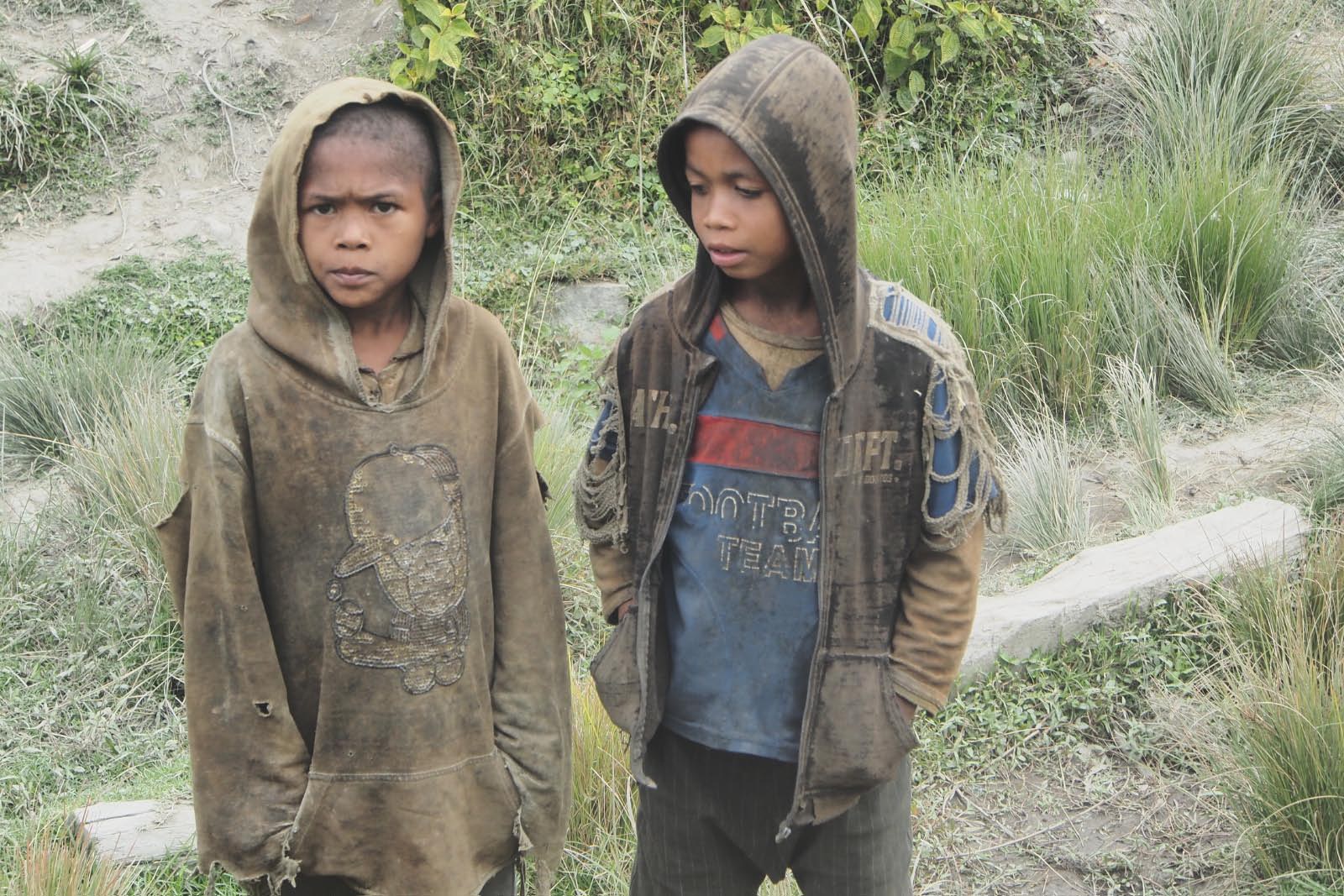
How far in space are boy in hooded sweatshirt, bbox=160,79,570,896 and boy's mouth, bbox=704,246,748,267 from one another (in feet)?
1.44

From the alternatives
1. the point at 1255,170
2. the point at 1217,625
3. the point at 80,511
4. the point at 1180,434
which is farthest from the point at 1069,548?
the point at 80,511

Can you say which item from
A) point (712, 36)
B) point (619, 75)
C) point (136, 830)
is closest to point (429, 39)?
point (619, 75)

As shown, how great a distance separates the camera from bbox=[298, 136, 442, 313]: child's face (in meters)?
2.11

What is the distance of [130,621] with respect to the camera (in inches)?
174

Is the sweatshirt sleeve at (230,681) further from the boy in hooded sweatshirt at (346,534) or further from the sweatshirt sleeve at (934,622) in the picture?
the sweatshirt sleeve at (934,622)

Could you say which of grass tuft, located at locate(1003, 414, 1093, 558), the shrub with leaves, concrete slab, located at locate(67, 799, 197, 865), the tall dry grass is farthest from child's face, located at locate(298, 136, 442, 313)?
the shrub with leaves

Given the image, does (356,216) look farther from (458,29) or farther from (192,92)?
(192,92)

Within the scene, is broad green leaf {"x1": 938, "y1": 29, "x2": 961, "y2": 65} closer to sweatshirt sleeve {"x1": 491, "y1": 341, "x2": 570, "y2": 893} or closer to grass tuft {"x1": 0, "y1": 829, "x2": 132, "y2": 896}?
sweatshirt sleeve {"x1": 491, "y1": 341, "x2": 570, "y2": 893}

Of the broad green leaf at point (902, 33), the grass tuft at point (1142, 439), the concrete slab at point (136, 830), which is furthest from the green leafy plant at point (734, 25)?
the concrete slab at point (136, 830)

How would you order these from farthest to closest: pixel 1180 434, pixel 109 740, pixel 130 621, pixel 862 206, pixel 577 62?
pixel 577 62, pixel 862 206, pixel 1180 434, pixel 130 621, pixel 109 740

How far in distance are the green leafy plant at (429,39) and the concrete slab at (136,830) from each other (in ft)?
13.8

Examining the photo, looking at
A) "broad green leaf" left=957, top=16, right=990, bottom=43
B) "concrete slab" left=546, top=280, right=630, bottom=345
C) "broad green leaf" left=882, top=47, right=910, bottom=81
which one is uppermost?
"broad green leaf" left=957, top=16, right=990, bottom=43

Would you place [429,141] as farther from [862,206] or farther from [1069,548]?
[862,206]

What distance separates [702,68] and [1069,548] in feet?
11.7
